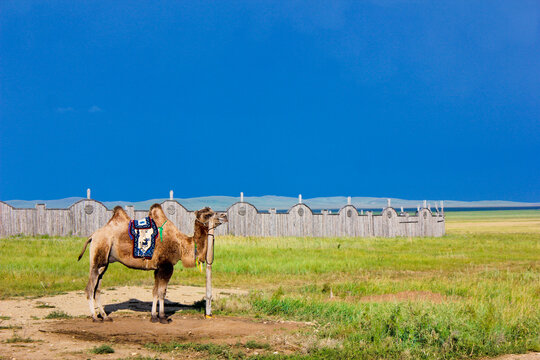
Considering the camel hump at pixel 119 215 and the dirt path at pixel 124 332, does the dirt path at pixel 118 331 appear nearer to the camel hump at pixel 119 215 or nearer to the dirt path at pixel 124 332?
the dirt path at pixel 124 332

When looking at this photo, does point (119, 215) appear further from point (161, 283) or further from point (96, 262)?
point (161, 283)

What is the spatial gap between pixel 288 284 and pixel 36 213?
21.7 metres

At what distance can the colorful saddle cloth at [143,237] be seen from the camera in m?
9.73

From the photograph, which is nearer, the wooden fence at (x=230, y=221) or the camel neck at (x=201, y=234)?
the camel neck at (x=201, y=234)

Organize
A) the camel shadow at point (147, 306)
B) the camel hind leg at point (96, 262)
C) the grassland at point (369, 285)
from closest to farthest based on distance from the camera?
the grassland at point (369, 285), the camel hind leg at point (96, 262), the camel shadow at point (147, 306)

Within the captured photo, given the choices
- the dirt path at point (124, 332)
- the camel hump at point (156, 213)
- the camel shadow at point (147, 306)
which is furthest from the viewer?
the camel shadow at point (147, 306)

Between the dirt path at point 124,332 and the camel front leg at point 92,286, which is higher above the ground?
the camel front leg at point 92,286

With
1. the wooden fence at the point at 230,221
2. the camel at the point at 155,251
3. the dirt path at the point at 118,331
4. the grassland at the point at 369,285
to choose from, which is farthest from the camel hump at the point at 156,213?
the wooden fence at the point at 230,221

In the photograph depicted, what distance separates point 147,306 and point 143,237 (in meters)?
2.93

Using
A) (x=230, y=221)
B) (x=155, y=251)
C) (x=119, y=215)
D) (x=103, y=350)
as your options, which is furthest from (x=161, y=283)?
(x=230, y=221)

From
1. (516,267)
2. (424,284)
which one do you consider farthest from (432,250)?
(424,284)

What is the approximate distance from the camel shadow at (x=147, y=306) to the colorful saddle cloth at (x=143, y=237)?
191 centimetres

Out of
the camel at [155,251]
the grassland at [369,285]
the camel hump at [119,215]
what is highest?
the camel hump at [119,215]

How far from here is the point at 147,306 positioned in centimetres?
1208
